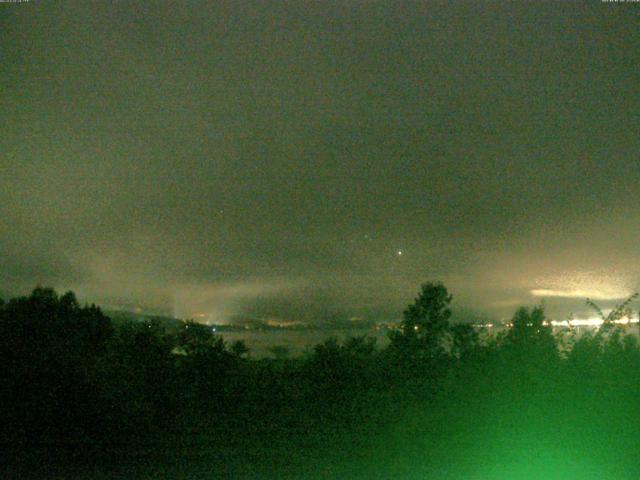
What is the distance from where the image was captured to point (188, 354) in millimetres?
11688

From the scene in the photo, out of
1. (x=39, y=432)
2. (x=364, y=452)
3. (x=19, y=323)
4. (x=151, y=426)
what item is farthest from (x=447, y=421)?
(x=19, y=323)

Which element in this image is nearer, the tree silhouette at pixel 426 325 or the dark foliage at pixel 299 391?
the dark foliage at pixel 299 391

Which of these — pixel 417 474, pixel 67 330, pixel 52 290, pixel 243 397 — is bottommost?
pixel 417 474

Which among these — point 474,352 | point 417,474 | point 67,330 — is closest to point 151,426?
point 67,330

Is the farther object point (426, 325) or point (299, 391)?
point (426, 325)

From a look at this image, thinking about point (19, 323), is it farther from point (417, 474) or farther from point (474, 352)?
point (474, 352)

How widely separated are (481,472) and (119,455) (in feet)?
14.8

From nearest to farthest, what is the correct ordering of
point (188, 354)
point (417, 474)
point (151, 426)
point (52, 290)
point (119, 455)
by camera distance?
point (417, 474)
point (119, 455)
point (151, 426)
point (188, 354)
point (52, 290)

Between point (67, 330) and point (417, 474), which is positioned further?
point (67, 330)

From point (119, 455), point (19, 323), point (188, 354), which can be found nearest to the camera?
point (119, 455)

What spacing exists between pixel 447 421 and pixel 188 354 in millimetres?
4311

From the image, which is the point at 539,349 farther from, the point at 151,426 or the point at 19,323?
the point at 19,323

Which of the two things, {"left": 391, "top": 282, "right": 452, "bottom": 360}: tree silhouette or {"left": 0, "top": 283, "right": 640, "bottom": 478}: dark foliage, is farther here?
{"left": 391, "top": 282, "right": 452, "bottom": 360}: tree silhouette

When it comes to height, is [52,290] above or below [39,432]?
above
